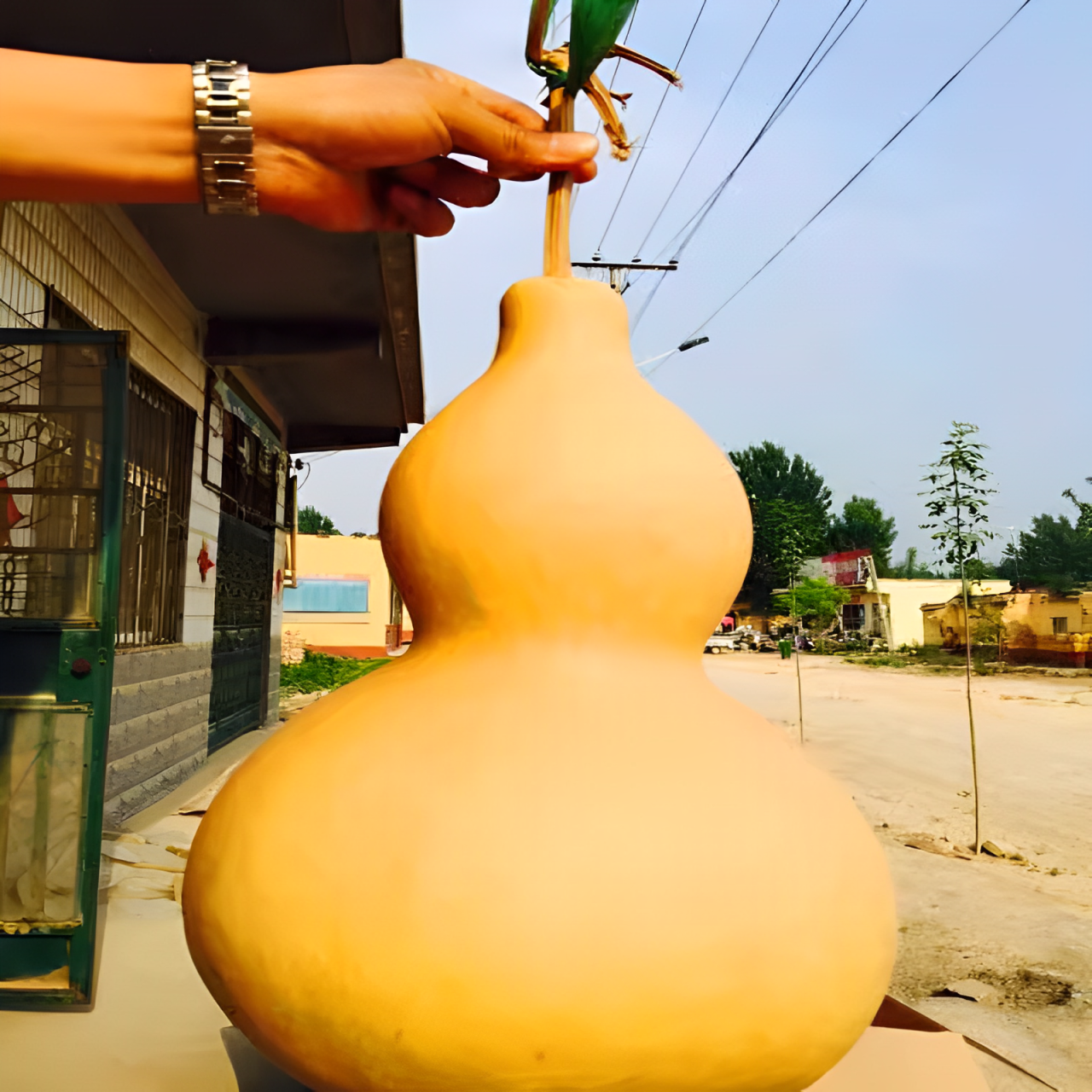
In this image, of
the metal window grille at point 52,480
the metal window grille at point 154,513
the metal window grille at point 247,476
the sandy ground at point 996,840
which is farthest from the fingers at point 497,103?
the metal window grille at point 247,476

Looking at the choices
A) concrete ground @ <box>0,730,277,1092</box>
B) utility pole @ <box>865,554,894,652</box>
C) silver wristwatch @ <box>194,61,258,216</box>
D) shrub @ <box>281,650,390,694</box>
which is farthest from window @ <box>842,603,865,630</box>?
silver wristwatch @ <box>194,61,258,216</box>

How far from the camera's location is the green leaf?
1024mm

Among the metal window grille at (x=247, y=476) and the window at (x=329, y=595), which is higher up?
the metal window grille at (x=247, y=476)

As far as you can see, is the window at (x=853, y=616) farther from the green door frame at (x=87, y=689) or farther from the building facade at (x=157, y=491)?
the green door frame at (x=87, y=689)

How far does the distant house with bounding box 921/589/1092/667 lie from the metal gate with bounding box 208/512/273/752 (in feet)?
75.6

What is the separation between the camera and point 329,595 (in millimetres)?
24484

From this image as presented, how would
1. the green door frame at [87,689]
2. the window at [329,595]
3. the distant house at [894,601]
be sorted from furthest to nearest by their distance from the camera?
1. the distant house at [894,601]
2. the window at [329,595]
3. the green door frame at [87,689]

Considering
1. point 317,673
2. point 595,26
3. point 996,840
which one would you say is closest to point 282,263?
point 595,26

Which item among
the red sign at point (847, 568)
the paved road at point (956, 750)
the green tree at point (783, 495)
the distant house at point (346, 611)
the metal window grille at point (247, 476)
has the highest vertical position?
the green tree at point (783, 495)

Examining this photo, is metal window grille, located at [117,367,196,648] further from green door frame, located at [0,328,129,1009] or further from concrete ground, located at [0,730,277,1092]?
concrete ground, located at [0,730,277,1092]

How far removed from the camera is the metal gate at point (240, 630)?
765 cm

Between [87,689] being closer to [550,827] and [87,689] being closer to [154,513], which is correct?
[550,827]

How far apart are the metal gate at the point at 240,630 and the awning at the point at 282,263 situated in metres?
1.40

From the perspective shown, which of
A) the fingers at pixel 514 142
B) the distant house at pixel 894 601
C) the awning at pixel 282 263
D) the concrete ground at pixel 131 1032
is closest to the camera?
the fingers at pixel 514 142
